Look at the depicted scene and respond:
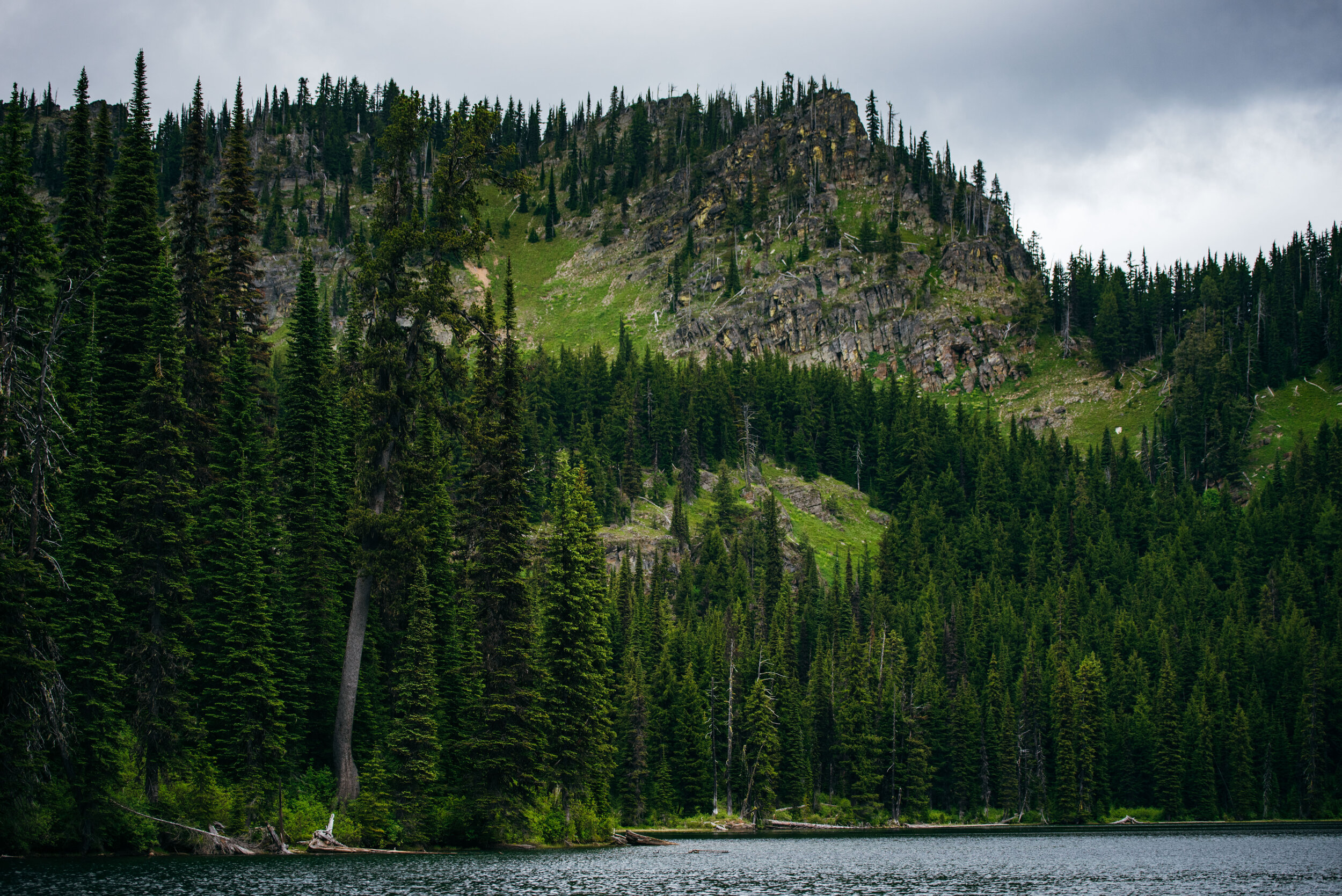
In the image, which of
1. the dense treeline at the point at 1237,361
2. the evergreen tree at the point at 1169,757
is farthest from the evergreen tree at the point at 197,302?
the dense treeline at the point at 1237,361

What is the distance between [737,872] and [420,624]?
17.5 m

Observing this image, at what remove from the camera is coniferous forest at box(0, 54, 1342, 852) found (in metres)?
36.6

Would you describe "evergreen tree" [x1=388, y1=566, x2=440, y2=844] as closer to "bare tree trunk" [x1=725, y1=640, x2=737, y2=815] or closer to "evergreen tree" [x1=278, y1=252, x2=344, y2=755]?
"evergreen tree" [x1=278, y1=252, x2=344, y2=755]

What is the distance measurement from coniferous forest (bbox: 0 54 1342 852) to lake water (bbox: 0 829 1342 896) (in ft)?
15.0

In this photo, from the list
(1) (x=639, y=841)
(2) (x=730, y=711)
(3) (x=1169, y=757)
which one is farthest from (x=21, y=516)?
(3) (x=1169, y=757)

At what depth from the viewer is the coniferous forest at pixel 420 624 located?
36.6 meters

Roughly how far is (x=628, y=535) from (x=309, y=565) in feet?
277

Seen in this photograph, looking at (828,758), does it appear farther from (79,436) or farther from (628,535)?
(79,436)

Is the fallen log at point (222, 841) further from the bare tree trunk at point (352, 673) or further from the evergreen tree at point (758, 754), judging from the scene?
the evergreen tree at point (758, 754)

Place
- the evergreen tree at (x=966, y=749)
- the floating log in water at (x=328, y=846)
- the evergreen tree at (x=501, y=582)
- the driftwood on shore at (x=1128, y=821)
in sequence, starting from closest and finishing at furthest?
the floating log in water at (x=328, y=846) → the evergreen tree at (x=501, y=582) → the driftwood on shore at (x=1128, y=821) → the evergreen tree at (x=966, y=749)

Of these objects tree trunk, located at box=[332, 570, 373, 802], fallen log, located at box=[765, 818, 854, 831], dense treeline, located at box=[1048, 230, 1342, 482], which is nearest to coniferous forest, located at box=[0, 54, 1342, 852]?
tree trunk, located at box=[332, 570, 373, 802]

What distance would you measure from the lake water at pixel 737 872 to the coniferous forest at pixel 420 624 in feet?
15.0

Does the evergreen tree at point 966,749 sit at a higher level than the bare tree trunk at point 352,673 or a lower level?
lower

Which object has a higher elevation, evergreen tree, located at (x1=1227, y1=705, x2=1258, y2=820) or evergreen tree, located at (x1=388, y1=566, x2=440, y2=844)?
evergreen tree, located at (x1=388, y1=566, x2=440, y2=844)
